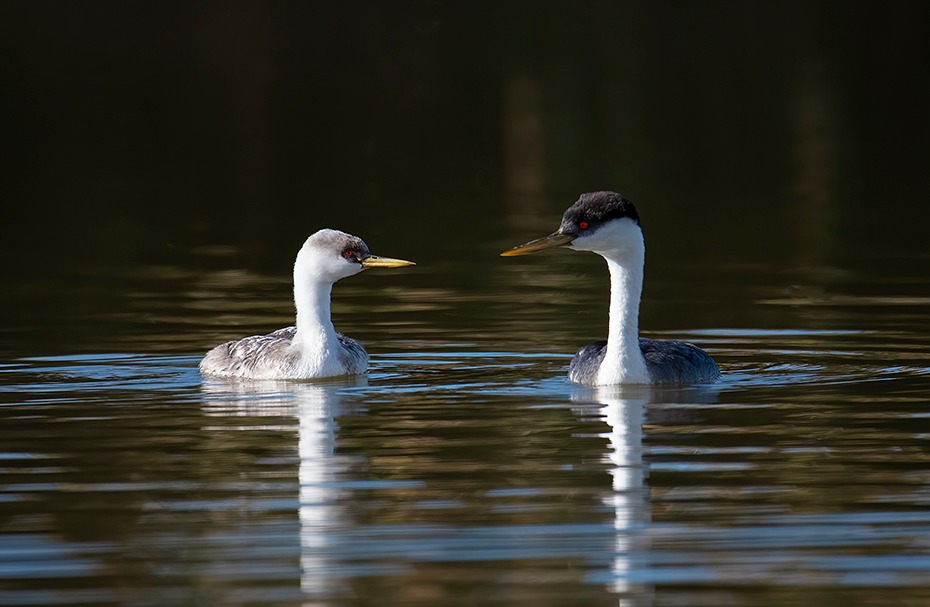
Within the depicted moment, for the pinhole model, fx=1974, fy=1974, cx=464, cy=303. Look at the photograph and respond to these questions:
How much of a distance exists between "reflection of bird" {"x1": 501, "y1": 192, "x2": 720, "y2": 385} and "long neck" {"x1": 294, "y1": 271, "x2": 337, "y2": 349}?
5.77ft

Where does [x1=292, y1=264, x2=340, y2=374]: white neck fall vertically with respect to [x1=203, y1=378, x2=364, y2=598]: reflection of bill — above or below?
above

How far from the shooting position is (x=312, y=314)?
15.2 m

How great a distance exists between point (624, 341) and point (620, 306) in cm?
29

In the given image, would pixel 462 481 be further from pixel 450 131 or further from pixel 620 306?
pixel 450 131

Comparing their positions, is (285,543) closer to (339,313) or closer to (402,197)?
(339,313)

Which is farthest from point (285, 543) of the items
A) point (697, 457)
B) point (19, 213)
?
point (19, 213)

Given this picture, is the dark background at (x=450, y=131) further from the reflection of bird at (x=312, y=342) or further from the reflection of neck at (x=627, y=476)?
the reflection of neck at (x=627, y=476)

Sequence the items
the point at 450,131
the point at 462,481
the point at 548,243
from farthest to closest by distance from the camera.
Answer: the point at 450,131 → the point at 548,243 → the point at 462,481

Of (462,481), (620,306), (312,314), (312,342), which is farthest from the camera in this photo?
(312,314)

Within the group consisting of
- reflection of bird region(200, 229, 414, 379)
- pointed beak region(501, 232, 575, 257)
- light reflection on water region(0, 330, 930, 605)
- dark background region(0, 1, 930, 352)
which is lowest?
light reflection on water region(0, 330, 930, 605)

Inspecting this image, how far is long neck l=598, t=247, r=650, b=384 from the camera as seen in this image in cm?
1427

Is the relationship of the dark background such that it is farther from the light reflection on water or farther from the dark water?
the light reflection on water

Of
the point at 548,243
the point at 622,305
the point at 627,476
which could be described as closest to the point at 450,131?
the point at 622,305

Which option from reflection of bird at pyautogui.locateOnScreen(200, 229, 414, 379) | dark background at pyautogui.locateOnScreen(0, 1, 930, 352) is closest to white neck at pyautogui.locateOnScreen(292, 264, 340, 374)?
reflection of bird at pyautogui.locateOnScreen(200, 229, 414, 379)
